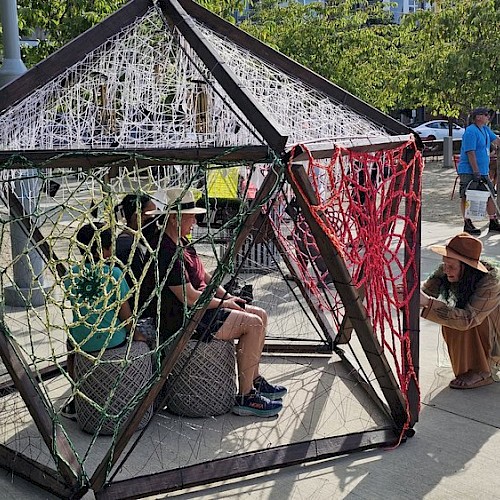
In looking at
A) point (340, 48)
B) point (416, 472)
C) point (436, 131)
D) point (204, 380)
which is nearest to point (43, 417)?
point (204, 380)

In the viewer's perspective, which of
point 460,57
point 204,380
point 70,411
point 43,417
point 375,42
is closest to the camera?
point 43,417

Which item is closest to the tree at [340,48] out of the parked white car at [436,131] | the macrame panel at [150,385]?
the macrame panel at [150,385]

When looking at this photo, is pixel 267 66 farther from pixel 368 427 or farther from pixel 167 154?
pixel 368 427

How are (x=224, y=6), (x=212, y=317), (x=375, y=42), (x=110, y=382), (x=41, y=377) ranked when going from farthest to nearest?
(x=375, y=42), (x=224, y=6), (x=41, y=377), (x=212, y=317), (x=110, y=382)

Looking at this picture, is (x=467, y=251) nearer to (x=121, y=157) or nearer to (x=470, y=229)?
(x=121, y=157)

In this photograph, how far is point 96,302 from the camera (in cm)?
412

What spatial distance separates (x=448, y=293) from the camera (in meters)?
5.21

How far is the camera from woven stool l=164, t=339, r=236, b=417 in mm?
4754

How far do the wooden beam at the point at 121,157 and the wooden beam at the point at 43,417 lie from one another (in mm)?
855

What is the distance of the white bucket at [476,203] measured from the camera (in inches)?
400

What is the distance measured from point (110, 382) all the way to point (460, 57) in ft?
32.9

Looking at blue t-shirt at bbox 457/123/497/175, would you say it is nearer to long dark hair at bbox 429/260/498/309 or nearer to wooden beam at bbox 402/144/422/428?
long dark hair at bbox 429/260/498/309

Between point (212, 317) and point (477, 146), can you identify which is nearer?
point (212, 317)

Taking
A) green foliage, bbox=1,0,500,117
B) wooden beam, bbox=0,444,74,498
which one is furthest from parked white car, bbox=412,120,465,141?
wooden beam, bbox=0,444,74,498
